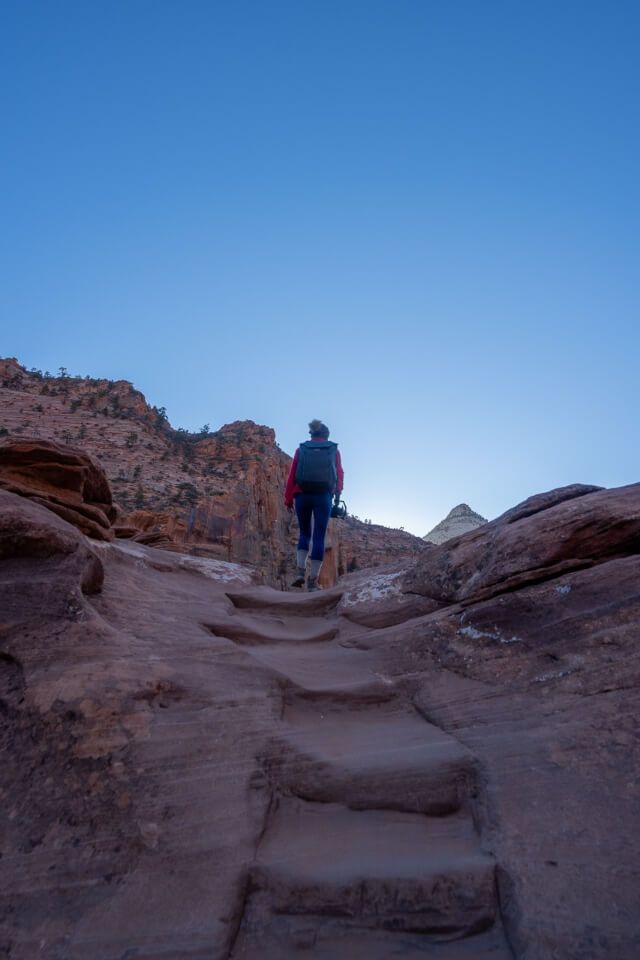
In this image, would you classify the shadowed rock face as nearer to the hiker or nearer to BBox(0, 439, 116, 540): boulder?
BBox(0, 439, 116, 540): boulder

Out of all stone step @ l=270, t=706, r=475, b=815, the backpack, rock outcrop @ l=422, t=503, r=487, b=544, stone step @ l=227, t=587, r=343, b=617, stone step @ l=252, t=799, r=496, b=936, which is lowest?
stone step @ l=252, t=799, r=496, b=936

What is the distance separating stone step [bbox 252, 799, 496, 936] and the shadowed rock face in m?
0.01

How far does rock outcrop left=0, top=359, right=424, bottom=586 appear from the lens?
2525 cm

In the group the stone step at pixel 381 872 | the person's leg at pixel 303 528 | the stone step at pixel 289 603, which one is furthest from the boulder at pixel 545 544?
the person's leg at pixel 303 528

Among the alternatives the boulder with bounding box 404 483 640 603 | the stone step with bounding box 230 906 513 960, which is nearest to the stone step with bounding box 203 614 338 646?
the boulder with bounding box 404 483 640 603

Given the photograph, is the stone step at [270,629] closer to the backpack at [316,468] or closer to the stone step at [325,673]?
the stone step at [325,673]

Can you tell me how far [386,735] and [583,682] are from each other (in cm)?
145

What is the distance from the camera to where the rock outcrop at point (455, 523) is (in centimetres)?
4281

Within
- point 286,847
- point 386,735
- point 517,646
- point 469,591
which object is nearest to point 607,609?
point 517,646

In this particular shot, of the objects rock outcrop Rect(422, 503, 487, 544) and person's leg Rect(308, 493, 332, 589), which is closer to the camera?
person's leg Rect(308, 493, 332, 589)

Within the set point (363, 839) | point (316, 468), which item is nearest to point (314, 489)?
point (316, 468)

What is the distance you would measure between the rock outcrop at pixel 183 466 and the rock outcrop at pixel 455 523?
2987 millimetres

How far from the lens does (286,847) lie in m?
3.44

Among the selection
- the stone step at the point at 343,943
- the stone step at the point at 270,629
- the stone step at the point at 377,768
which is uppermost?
the stone step at the point at 270,629
